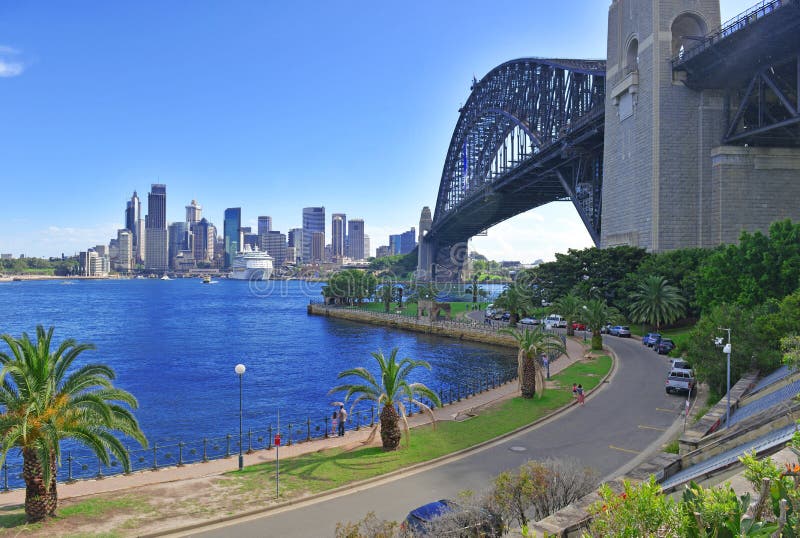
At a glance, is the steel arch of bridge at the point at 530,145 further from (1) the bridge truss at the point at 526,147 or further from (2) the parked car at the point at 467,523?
(2) the parked car at the point at 467,523

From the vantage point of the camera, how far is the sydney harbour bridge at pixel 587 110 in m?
46.4

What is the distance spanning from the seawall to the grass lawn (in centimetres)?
3688

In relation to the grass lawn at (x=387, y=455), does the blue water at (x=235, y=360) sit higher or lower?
lower

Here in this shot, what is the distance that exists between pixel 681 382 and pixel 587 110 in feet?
192

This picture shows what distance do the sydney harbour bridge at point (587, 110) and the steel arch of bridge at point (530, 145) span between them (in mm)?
198

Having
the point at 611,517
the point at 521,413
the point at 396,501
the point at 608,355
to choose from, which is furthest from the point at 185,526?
the point at 608,355

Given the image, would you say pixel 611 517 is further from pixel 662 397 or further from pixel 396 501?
pixel 662 397

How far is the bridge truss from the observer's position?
246 feet

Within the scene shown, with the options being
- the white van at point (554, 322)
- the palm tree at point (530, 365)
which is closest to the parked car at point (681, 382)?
the palm tree at point (530, 365)

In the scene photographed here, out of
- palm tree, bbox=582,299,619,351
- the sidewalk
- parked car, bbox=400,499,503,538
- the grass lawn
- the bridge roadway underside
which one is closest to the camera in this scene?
parked car, bbox=400,499,503,538

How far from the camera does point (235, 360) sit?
5941cm

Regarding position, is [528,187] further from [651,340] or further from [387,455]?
[387,455]

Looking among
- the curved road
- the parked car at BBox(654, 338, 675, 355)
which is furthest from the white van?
the curved road

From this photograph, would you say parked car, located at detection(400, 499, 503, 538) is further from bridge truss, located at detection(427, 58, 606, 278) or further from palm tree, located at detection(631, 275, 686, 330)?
bridge truss, located at detection(427, 58, 606, 278)
